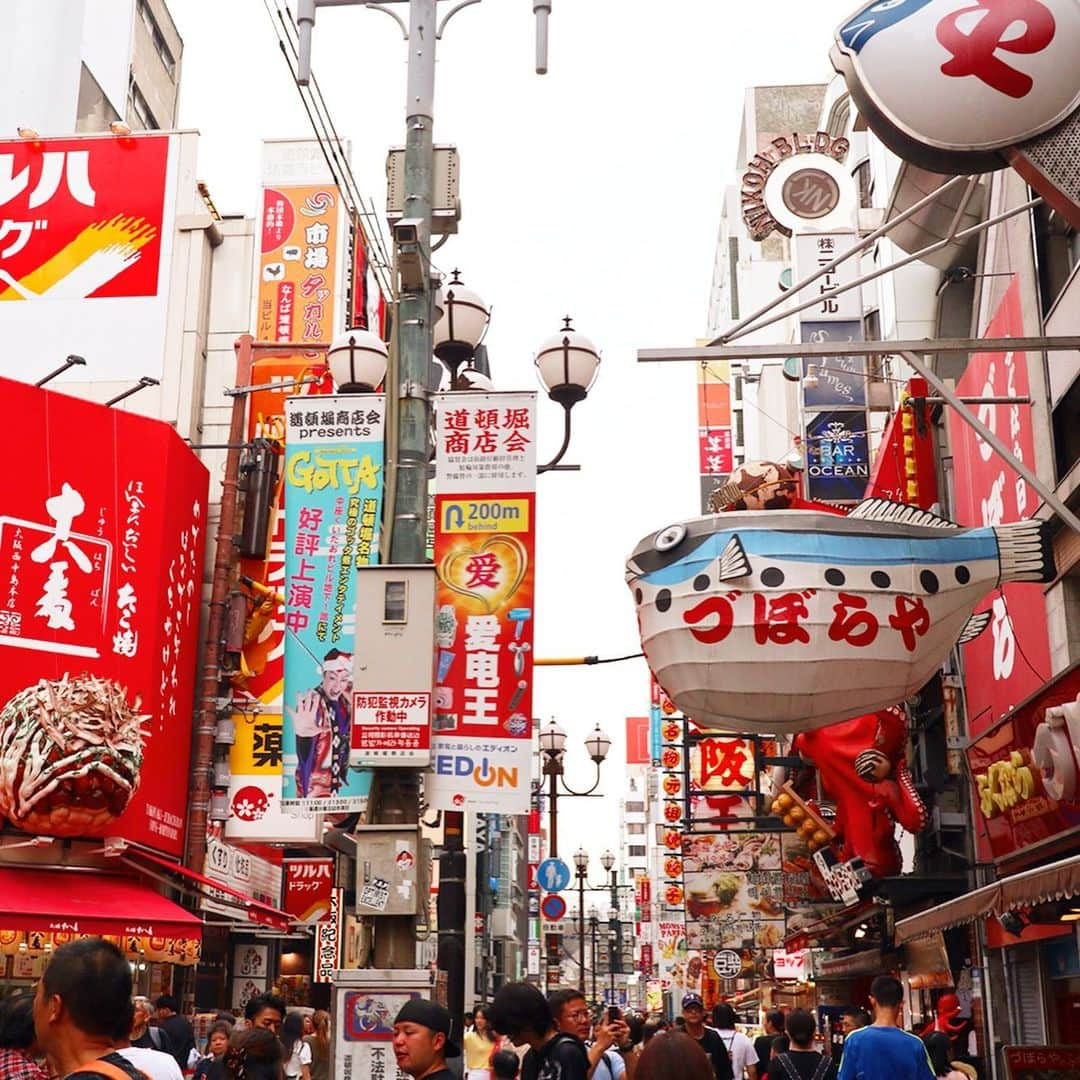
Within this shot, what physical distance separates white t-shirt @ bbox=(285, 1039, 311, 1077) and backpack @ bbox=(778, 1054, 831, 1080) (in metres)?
4.14

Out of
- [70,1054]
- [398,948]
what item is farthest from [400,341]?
[70,1054]

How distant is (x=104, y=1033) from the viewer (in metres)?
4.00

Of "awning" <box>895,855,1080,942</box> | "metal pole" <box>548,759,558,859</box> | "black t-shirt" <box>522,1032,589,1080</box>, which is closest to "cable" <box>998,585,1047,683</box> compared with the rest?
"awning" <box>895,855,1080,942</box>

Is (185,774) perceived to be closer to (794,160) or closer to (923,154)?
(923,154)

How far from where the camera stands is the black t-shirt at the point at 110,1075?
371cm

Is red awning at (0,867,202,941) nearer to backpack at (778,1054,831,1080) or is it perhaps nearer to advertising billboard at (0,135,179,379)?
advertising billboard at (0,135,179,379)

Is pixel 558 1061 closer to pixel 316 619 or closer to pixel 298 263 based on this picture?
pixel 316 619

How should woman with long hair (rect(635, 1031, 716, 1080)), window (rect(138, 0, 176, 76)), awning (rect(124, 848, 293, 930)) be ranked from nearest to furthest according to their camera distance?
1. woman with long hair (rect(635, 1031, 716, 1080))
2. awning (rect(124, 848, 293, 930))
3. window (rect(138, 0, 176, 76))

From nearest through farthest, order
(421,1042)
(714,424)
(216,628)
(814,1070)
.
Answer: (421,1042) < (814,1070) < (216,628) < (714,424)

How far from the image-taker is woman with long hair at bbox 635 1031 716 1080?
4.32 meters

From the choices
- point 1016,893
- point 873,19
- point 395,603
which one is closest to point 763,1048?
point 1016,893

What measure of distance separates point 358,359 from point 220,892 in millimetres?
15645

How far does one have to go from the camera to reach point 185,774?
25.4 meters

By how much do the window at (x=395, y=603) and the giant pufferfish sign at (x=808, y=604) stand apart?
166cm
